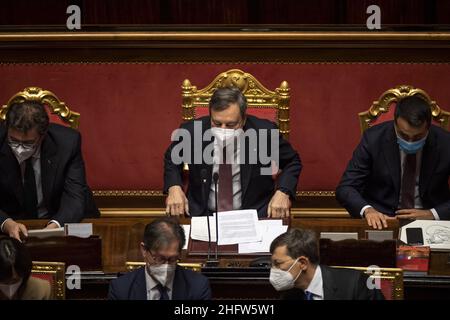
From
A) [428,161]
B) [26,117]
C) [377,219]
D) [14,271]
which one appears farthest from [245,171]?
[14,271]

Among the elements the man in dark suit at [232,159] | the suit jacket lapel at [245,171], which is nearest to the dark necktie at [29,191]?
the man in dark suit at [232,159]

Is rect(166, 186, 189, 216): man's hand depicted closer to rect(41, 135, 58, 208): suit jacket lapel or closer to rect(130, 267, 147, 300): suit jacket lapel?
rect(41, 135, 58, 208): suit jacket lapel

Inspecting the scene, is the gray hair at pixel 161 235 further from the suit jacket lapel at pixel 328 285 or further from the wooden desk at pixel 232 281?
the suit jacket lapel at pixel 328 285

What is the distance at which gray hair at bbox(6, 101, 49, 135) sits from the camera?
5.55 metres

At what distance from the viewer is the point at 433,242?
510 centimetres

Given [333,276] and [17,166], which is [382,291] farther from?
[17,166]

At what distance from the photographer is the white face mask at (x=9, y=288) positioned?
434cm

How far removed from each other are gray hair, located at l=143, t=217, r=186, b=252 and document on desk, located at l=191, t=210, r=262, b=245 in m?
0.58

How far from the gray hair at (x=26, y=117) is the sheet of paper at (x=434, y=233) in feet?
6.29

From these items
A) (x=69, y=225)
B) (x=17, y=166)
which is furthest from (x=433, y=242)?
(x=17, y=166)

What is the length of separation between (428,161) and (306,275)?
Answer: 175cm

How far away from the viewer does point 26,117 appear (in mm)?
5555

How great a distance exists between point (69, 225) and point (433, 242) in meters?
1.70

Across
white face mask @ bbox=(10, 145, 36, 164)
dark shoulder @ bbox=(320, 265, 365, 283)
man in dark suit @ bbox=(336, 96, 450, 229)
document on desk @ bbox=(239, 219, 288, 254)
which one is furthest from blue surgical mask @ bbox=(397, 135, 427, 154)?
white face mask @ bbox=(10, 145, 36, 164)
